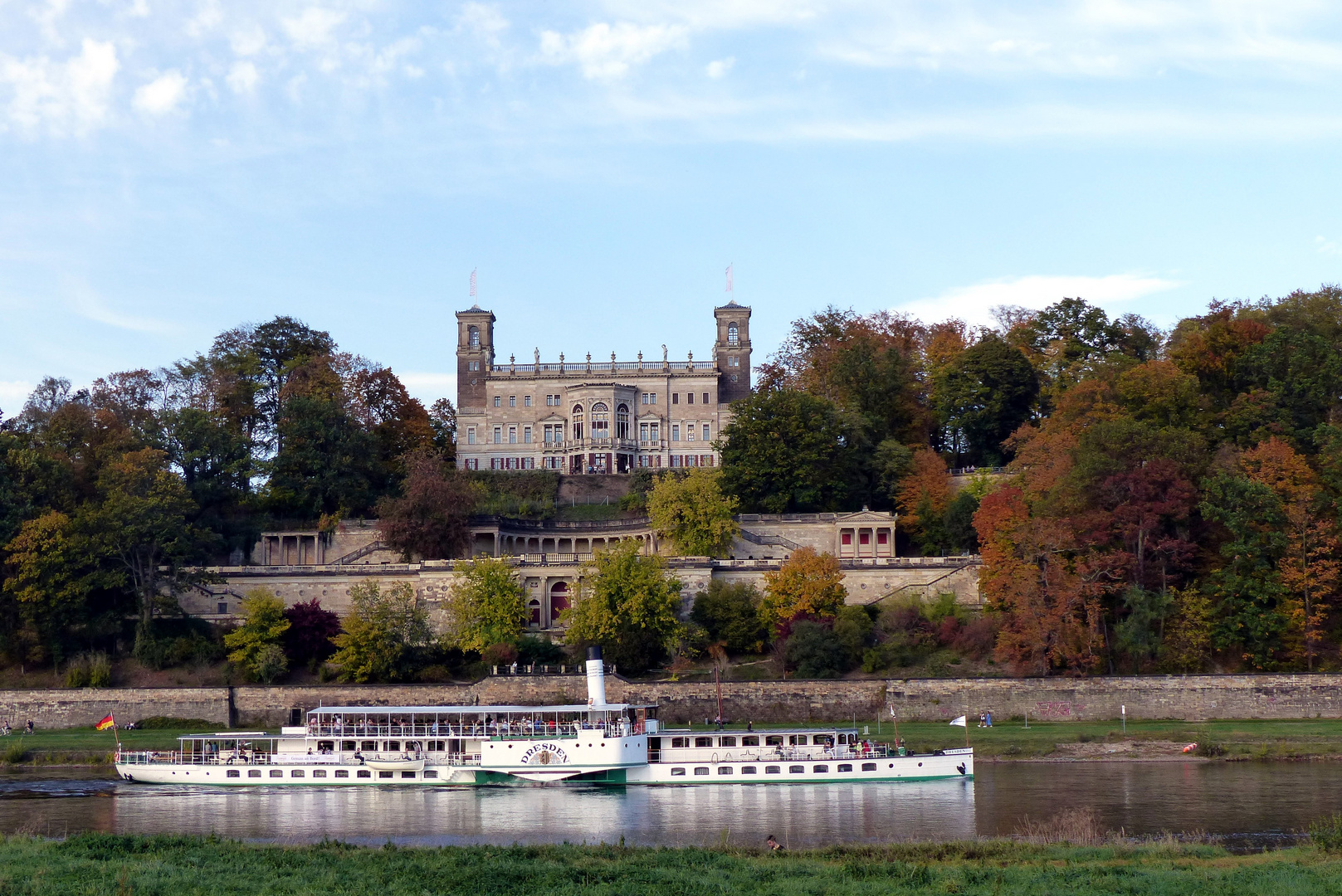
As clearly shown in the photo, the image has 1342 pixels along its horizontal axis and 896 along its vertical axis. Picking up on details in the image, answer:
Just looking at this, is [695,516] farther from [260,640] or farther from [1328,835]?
[1328,835]

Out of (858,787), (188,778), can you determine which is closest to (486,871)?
(858,787)

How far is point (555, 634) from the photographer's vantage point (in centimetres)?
6550

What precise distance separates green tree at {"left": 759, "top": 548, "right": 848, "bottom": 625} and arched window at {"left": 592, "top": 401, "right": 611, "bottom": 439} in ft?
107

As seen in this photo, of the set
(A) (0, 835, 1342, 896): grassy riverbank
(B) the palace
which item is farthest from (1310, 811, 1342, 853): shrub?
(B) the palace

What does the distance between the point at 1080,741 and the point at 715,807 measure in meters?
14.4

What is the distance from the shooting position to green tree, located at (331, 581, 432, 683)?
57.9m

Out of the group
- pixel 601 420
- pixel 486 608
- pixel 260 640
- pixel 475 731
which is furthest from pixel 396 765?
pixel 601 420

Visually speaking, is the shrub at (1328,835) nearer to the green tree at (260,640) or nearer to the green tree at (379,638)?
the green tree at (379,638)

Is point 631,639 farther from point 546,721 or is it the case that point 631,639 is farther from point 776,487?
point 776,487

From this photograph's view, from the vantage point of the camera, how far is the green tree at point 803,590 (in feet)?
203

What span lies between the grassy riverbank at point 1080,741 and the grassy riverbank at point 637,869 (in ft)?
59.1

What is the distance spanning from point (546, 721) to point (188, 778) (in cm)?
1084

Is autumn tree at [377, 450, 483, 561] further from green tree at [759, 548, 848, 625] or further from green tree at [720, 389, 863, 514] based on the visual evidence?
green tree at [759, 548, 848, 625]

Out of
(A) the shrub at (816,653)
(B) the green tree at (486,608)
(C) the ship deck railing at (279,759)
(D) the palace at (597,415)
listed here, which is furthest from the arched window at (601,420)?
(C) the ship deck railing at (279,759)
